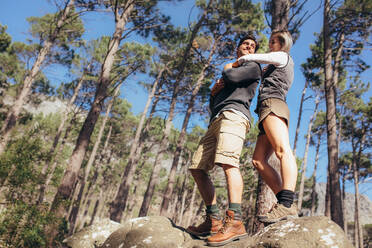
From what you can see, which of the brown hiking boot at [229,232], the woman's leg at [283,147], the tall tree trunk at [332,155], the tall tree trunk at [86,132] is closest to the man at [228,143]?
the brown hiking boot at [229,232]

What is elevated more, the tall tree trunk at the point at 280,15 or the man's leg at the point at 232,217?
the tall tree trunk at the point at 280,15

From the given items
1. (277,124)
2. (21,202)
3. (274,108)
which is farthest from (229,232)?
(21,202)

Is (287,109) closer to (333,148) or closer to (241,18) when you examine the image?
(333,148)

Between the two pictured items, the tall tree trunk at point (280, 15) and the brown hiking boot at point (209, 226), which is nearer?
the brown hiking boot at point (209, 226)

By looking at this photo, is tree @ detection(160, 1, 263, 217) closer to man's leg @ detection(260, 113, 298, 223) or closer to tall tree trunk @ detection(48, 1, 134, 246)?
tall tree trunk @ detection(48, 1, 134, 246)

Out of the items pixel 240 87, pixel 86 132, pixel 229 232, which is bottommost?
pixel 229 232

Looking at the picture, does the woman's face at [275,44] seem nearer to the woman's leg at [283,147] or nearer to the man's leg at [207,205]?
the woman's leg at [283,147]

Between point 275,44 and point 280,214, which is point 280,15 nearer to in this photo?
point 275,44

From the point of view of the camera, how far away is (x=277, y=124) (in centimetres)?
205

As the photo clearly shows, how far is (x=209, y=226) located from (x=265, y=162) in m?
0.79

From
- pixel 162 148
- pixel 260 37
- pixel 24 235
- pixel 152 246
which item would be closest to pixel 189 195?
pixel 162 148

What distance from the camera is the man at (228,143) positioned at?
1.97m

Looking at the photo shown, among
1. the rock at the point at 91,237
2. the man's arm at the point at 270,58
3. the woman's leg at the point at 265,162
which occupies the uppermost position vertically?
the man's arm at the point at 270,58

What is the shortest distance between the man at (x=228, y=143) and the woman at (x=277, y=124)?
0.13 meters
